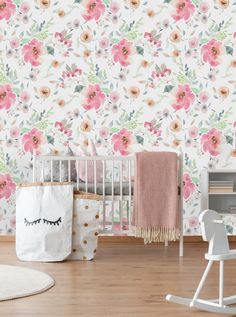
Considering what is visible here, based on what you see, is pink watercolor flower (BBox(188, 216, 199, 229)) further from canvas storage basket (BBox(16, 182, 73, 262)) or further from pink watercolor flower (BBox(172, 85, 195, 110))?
canvas storage basket (BBox(16, 182, 73, 262))

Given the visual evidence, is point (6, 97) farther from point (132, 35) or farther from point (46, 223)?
point (46, 223)

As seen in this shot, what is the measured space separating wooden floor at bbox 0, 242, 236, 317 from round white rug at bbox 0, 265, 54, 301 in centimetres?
6

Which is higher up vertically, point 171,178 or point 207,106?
point 207,106

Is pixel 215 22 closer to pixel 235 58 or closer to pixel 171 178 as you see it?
pixel 235 58

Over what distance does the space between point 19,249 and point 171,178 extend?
44.0 inches

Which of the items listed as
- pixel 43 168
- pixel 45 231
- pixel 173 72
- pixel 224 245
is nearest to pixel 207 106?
pixel 173 72

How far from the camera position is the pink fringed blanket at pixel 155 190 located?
15.6 feet

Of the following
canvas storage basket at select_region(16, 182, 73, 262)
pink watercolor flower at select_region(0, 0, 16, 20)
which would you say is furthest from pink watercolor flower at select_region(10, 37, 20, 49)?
canvas storage basket at select_region(16, 182, 73, 262)

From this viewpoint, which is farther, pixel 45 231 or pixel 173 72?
pixel 173 72

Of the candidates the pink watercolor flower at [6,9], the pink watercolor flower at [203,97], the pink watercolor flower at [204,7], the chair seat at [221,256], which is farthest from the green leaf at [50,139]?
the chair seat at [221,256]

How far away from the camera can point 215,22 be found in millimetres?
5578

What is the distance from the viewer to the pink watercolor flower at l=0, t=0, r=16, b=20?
556 cm

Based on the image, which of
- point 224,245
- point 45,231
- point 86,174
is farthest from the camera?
point 86,174

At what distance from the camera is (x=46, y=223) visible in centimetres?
442
